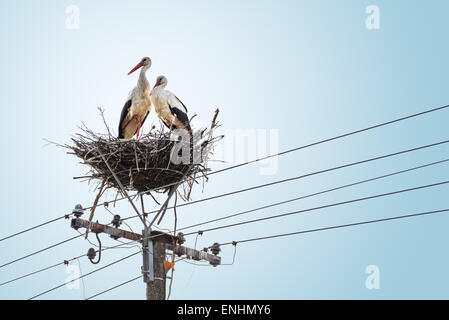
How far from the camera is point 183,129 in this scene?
23.6ft

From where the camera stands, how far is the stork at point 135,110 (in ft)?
27.1

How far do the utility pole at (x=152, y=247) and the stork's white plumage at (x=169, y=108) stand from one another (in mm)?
1966

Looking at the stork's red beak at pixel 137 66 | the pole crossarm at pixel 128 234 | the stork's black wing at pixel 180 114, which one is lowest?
the pole crossarm at pixel 128 234

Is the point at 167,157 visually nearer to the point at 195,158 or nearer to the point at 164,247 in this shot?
the point at 195,158

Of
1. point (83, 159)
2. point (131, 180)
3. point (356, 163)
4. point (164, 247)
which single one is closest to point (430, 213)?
point (356, 163)

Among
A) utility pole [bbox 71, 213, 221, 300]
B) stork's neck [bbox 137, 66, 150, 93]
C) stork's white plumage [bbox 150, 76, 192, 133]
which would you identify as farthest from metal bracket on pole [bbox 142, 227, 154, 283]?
stork's neck [bbox 137, 66, 150, 93]

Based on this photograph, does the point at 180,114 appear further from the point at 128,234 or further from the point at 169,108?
the point at 128,234

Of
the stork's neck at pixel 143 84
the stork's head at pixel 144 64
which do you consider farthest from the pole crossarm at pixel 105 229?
the stork's head at pixel 144 64

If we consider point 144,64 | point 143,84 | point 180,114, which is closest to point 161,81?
point 143,84

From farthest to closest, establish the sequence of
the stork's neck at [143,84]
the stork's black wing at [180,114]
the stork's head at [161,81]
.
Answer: the stork's head at [161,81] → the stork's neck at [143,84] → the stork's black wing at [180,114]

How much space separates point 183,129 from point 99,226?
1.69 metres

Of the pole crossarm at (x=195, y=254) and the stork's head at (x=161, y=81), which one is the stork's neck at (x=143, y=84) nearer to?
the stork's head at (x=161, y=81)

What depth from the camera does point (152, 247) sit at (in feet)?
19.5

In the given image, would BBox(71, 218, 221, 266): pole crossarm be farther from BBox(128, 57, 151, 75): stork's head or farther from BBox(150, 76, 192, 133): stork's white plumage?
BBox(128, 57, 151, 75): stork's head
